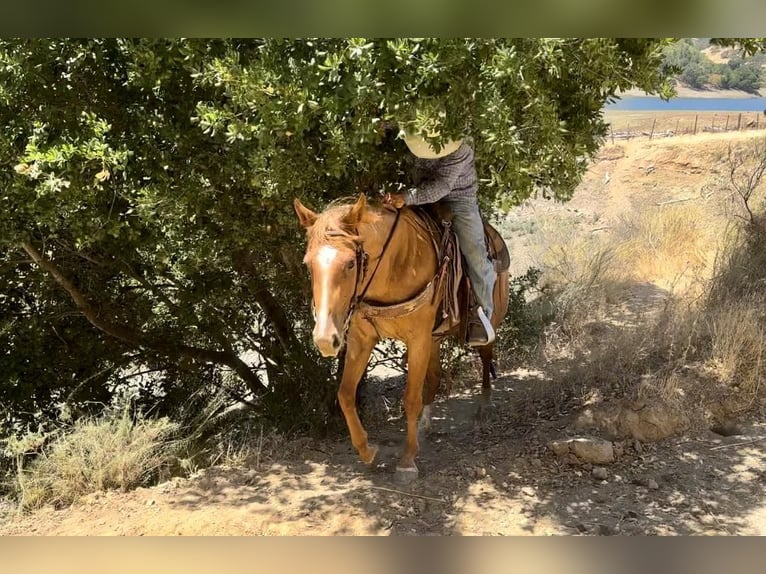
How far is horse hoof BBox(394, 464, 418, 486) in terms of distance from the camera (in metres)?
4.41

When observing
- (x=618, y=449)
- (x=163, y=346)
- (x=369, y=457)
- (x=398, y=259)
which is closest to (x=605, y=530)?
(x=618, y=449)

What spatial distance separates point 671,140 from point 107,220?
2347 centimetres

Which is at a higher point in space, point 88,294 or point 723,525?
point 88,294

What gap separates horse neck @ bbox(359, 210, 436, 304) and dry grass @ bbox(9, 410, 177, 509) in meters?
2.38

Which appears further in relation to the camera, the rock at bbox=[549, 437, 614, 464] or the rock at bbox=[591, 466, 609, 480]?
the rock at bbox=[549, 437, 614, 464]

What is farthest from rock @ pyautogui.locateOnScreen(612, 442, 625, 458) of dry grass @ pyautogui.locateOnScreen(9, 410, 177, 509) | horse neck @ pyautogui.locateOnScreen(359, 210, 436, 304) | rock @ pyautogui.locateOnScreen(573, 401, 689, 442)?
dry grass @ pyautogui.locateOnScreen(9, 410, 177, 509)

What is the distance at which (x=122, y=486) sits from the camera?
14.8 ft

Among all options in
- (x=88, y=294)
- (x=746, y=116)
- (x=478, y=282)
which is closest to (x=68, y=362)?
(x=88, y=294)

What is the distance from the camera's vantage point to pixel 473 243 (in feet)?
14.8

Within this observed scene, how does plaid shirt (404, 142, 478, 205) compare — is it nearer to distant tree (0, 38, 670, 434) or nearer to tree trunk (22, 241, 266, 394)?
distant tree (0, 38, 670, 434)

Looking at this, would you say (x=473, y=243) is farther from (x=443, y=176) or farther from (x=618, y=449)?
(x=618, y=449)

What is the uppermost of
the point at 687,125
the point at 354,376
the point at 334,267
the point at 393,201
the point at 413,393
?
the point at 687,125

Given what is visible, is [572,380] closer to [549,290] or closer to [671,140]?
[549,290]

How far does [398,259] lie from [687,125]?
27581mm
